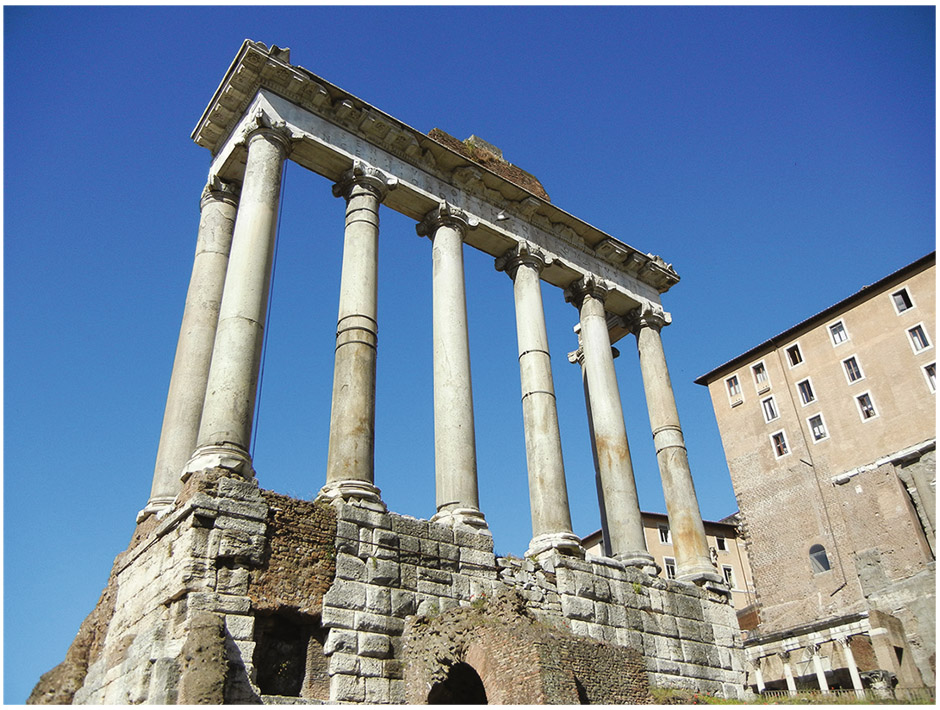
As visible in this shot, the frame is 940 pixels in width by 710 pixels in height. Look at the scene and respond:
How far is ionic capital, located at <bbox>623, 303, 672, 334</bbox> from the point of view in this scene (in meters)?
21.1

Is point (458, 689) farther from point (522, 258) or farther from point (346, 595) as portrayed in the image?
point (522, 258)

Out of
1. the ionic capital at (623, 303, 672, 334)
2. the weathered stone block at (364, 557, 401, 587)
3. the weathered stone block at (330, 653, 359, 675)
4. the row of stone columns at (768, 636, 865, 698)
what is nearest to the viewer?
the weathered stone block at (330, 653, 359, 675)

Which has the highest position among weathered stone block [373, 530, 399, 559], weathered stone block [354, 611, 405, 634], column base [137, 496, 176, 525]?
column base [137, 496, 176, 525]

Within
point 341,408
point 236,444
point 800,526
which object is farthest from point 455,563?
point 800,526

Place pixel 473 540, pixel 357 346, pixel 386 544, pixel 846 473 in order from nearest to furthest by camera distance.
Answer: pixel 386 544 < pixel 473 540 < pixel 357 346 < pixel 846 473

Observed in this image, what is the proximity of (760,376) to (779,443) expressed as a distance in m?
3.70

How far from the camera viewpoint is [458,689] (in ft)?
37.5

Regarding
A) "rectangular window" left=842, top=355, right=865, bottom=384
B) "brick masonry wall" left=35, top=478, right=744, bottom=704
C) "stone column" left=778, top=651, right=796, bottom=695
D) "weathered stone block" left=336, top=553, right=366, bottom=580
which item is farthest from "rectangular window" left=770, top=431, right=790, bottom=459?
"weathered stone block" left=336, top=553, right=366, bottom=580

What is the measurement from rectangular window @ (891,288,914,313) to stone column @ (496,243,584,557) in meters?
22.0

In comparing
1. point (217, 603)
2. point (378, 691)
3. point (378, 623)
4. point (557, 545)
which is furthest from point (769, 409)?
point (217, 603)

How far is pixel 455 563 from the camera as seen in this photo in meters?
13.0

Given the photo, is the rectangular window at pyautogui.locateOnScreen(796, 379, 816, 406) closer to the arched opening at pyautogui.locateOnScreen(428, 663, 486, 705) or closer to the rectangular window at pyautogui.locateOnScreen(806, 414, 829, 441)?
the rectangular window at pyautogui.locateOnScreen(806, 414, 829, 441)

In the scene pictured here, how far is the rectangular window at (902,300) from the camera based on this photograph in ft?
110

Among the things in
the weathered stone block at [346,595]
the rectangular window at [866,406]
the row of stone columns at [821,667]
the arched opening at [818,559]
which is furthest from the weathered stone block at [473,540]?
the rectangular window at [866,406]
